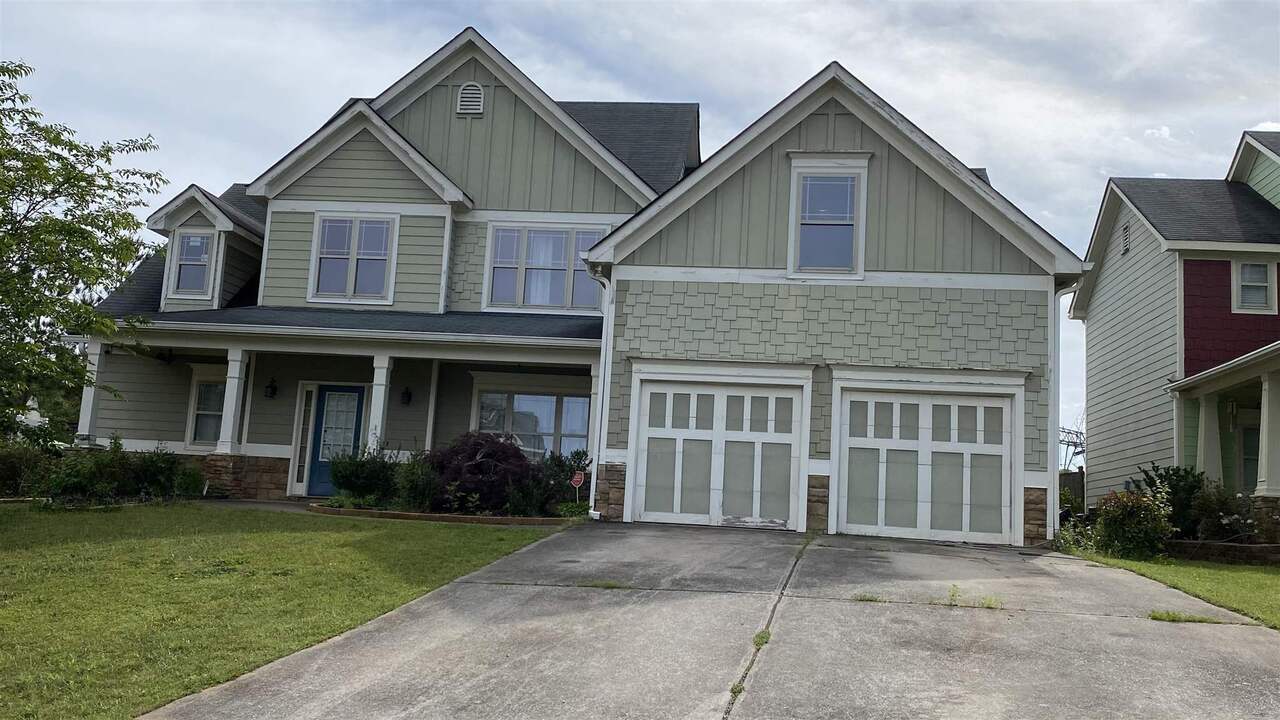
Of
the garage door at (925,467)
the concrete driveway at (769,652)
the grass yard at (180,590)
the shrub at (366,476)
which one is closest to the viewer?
the concrete driveway at (769,652)

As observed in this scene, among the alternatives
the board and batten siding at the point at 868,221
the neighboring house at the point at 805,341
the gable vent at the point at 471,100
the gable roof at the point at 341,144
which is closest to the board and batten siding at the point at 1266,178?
the neighboring house at the point at 805,341

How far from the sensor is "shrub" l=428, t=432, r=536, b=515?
14.4 meters

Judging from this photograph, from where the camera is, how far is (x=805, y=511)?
46.9 feet

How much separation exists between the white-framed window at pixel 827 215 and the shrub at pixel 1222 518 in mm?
5767

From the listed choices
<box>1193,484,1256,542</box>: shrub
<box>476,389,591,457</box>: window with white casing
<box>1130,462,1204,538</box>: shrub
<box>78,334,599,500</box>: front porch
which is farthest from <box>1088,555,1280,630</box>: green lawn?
<box>78,334,599,500</box>: front porch

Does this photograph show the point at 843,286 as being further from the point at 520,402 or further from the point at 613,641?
the point at 613,641

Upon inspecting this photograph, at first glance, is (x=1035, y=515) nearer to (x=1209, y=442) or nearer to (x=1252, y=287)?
Answer: (x=1209, y=442)

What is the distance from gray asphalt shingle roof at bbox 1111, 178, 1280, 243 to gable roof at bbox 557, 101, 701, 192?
334 inches

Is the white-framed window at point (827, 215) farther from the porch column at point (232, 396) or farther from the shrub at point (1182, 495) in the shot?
the porch column at point (232, 396)

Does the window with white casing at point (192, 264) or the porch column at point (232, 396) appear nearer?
the porch column at point (232, 396)

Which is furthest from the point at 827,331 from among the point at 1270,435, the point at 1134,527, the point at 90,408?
the point at 90,408

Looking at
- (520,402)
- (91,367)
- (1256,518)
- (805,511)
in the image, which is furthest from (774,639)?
(91,367)

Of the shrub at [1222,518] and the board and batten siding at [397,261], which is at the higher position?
the board and batten siding at [397,261]

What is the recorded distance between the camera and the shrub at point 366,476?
50.5 ft
